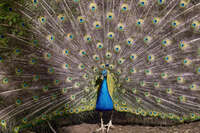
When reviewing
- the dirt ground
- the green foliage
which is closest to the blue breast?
the dirt ground

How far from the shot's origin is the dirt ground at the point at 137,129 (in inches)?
160

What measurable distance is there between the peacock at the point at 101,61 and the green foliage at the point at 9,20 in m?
0.04

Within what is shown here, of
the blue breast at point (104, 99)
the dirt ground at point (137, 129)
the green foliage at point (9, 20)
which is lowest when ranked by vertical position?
the dirt ground at point (137, 129)

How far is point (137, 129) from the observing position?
4.34 m

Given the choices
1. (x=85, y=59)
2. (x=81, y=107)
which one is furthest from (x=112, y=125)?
(x=85, y=59)

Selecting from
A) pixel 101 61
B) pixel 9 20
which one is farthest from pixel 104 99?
pixel 9 20

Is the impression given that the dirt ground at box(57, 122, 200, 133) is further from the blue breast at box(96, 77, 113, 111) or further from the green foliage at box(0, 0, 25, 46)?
the green foliage at box(0, 0, 25, 46)

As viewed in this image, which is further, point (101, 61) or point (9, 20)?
point (101, 61)

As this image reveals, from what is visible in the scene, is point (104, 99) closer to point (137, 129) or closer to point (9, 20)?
point (137, 129)

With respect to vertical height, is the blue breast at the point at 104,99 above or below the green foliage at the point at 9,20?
below

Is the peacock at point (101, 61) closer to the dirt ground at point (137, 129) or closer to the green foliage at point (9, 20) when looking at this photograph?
the green foliage at point (9, 20)

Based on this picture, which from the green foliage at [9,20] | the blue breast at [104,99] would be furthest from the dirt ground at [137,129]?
the green foliage at [9,20]

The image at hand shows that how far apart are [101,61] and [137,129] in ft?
4.78

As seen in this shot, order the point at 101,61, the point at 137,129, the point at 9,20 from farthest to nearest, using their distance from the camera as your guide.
Answer: 1. the point at 137,129
2. the point at 101,61
3. the point at 9,20
